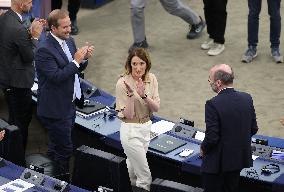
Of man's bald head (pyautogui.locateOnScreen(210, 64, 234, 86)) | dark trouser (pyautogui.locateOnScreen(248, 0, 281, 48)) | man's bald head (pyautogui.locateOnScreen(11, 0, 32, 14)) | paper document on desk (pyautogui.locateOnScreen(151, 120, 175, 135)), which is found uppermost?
man's bald head (pyautogui.locateOnScreen(11, 0, 32, 14))

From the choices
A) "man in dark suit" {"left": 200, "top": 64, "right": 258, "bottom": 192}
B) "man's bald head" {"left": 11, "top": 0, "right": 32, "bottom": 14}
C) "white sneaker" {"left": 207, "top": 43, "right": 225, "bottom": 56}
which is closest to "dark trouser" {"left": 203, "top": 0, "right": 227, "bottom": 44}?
"white sneaker" {"left": 207, "top": 43, "right": 225, "bottom": 56}

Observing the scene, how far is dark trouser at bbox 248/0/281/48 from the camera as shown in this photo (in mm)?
9484

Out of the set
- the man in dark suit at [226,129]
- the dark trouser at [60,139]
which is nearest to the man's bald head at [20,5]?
the dark trouser at [60,139]

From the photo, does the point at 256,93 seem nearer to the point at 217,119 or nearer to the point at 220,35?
the point at 220,35

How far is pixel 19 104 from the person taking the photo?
720cm

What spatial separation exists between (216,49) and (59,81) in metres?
4.58

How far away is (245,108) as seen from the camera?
219 inches

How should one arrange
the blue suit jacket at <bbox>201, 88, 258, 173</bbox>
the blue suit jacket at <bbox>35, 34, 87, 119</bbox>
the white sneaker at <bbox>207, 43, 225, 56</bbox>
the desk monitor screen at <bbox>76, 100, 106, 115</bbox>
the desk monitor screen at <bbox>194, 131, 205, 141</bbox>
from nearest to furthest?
the blue suit jacket at <bbox>201, 88, 258, 173</bbox> → the blue suit jacket at <bbox>35, 34, 87, 119</bbox> → the desk monitor screen at <bbox>194, 131, 205, 141</bbox> → the desk monitor screen at <bbox>76, 100, 106, 115</bbox> → the white sneaker at <bbox>207, 43, 225, 56</bbox>

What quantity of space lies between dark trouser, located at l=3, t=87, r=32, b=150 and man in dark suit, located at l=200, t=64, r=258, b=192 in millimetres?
2345

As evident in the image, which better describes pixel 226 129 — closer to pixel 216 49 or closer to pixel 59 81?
pixel 59 81

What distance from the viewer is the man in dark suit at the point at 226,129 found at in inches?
217

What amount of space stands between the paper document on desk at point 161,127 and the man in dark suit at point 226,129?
1.32 m

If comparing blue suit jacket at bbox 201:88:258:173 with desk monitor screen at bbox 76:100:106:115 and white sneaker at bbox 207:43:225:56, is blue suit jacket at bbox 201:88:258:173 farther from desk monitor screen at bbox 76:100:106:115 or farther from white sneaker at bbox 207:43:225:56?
white sneaker at bbox 207:43:225:56

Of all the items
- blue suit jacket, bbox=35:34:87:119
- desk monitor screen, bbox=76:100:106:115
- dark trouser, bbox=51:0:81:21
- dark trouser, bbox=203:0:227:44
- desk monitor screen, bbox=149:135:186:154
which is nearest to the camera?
blue suit jacket, bbox=35:34:87:119
